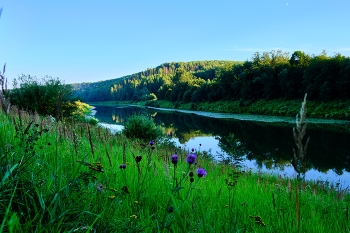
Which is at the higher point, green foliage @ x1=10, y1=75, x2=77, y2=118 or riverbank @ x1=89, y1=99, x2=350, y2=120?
green foliage @ x1=10, y1=75, x2=77, y2=118

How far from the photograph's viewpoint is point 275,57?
6650cm

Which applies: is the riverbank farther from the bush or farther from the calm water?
the bush

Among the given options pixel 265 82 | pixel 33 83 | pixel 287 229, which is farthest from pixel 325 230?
pixel 265 82

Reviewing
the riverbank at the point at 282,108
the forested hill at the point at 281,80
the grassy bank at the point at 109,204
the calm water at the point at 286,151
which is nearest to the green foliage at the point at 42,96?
the forested hill at the point at 281,80

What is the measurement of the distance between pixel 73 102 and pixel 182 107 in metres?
64.7

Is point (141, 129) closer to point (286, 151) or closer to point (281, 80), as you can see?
point (286, 151)

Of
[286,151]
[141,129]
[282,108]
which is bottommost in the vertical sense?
[286,151]

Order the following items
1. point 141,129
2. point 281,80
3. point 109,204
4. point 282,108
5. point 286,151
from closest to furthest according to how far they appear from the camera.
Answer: point 109,204, point 141,129, point 286,151, point 282,108, point 281,80

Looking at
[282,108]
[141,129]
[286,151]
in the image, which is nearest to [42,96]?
[141,129]

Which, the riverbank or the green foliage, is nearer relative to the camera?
the green foliage

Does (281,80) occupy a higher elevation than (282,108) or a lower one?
higher

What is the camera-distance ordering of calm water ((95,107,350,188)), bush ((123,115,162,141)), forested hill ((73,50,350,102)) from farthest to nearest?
forested hill ((73,50,350,102)) < bush ((123,115,162,141)) < calm water ((95,107,350,188))

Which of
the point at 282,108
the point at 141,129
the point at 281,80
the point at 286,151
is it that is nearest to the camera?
the point at 141,129

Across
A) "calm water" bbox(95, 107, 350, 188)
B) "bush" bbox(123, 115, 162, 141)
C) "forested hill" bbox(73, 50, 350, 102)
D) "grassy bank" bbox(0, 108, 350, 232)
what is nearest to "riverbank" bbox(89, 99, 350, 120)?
"forested hill" bbox(73, 50, 350, 102)
